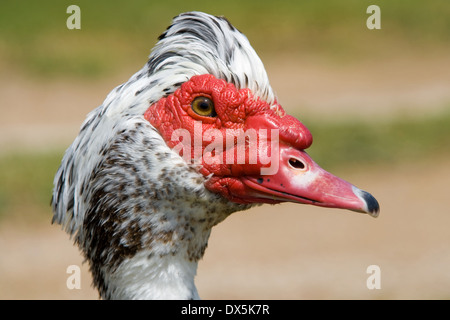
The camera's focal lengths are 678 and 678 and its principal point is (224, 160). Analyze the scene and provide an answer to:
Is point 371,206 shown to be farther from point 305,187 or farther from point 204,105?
point 204,105

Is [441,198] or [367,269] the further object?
[441,198]

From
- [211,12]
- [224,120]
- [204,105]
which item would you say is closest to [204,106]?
[204,105]

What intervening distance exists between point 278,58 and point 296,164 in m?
12.6

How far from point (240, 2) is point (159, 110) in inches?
591

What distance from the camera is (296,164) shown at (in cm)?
320

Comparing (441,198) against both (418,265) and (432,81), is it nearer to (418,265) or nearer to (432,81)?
(418,265)

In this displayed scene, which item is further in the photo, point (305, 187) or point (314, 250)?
point (314, 250)

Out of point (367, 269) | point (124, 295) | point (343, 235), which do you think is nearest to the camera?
point (124, 295)

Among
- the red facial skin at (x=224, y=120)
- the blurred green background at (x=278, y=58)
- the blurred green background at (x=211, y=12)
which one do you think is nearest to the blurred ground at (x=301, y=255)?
the blurred green background at (x=278, y=58)

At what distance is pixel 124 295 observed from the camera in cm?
339

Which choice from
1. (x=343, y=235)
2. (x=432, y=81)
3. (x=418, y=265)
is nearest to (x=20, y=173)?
(x=343, y=235)

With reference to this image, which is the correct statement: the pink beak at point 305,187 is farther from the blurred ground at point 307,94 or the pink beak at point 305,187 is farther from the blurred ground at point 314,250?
the blurred ground at point 307,94

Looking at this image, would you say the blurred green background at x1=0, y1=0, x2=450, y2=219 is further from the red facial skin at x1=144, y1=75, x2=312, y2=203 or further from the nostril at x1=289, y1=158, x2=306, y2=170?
the nostril at x1=289, y1=158, x2=306, y2=170

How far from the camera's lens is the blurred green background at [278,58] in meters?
10.6
